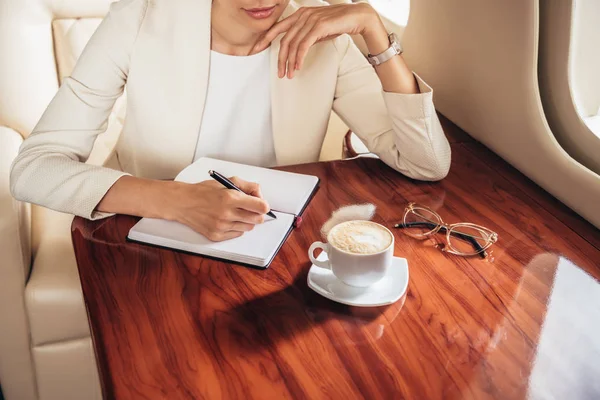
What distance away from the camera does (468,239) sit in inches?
35.7

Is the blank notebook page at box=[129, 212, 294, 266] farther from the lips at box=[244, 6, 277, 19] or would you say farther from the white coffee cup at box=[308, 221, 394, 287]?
A: the lips at box=[244, 6, 277, 19]

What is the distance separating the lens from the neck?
3.69 ft

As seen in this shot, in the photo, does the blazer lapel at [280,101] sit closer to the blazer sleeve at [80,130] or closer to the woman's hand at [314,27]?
the woman's hand at [314,27]

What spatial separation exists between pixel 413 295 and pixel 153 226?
41 cm

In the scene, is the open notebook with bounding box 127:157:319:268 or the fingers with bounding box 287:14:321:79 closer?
the open notebook with bounding box 127:157:319:268

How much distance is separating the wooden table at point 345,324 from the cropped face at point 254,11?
396mm

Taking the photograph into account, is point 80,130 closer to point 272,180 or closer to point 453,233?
point 272,180

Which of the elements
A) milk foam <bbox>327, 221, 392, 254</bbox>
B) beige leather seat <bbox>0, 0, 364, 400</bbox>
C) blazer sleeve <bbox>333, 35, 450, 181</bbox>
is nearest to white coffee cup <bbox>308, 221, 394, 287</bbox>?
milk foam <bbox>327, 221, 392, 254</bbox>

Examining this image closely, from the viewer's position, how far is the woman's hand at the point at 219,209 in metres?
0.85

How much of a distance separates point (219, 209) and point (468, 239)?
399mm

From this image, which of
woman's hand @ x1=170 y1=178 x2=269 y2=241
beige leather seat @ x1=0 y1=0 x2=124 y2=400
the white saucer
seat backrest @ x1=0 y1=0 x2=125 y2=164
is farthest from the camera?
seat backrest @ x1=0 y1=0 x2=125 y2=164

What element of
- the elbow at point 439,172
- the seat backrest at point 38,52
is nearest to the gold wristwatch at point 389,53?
the elbow at point 439,172

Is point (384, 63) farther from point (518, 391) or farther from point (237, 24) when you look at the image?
point (518, 391)

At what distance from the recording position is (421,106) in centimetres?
109
